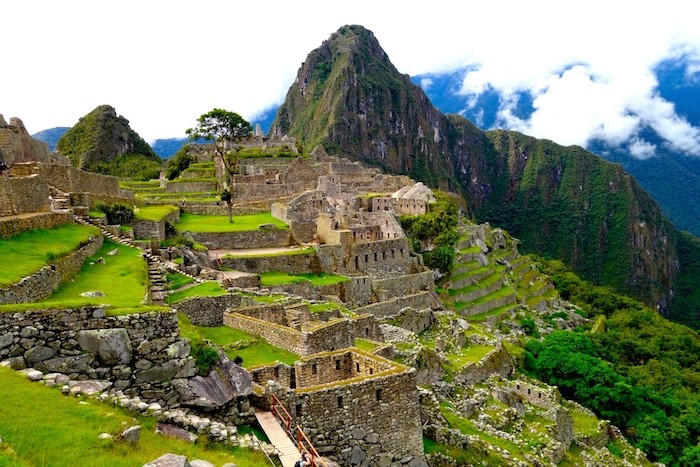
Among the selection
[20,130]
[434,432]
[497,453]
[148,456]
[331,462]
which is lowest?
[497,453]

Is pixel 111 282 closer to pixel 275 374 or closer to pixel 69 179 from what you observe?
pixel 275 374

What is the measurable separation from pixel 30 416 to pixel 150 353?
8.03 feet

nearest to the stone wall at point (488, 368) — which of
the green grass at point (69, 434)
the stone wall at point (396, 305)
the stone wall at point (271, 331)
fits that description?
the stone wall at point (396, 305)

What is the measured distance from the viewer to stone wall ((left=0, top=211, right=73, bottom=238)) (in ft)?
47.6

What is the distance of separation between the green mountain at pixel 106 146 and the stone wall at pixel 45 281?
7241 cm

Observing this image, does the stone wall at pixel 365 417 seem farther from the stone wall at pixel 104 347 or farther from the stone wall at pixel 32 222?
the stone wall at pixel 32 222

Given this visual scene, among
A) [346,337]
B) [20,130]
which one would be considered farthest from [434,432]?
[20,130]

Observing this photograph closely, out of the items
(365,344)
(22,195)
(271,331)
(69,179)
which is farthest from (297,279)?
(22,195)

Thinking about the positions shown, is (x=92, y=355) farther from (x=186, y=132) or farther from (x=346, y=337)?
(x=186, y=132)

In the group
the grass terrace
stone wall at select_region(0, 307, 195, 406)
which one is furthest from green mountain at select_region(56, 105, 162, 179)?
stone wall at select_region(0, 307, 195, 406)

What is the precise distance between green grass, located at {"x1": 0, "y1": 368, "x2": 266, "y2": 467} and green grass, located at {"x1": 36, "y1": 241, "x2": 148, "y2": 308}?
193 cm

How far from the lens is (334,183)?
49.2 m

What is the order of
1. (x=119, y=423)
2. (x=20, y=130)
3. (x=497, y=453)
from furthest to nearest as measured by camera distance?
(x=20, y=130)
(x=497, y=453)
(x=119, y=423)

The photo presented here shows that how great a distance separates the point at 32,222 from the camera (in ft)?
52.9
